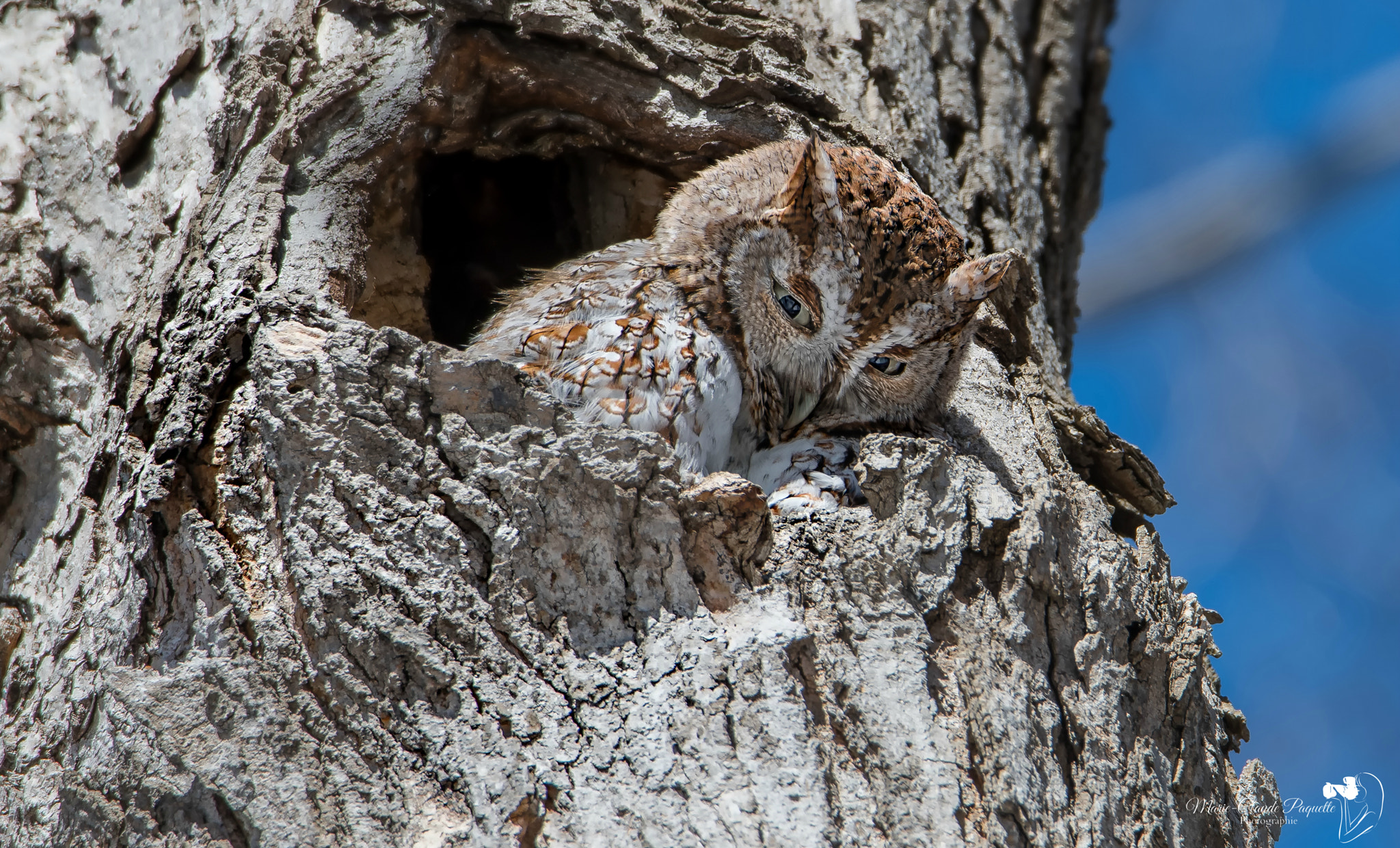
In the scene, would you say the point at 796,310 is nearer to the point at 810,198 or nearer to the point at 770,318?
the point at 770,318

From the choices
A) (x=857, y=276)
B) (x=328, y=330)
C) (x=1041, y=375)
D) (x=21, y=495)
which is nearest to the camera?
(x=328, y=330)

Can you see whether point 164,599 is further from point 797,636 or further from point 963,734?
Result: point 963,734

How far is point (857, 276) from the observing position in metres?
2.24

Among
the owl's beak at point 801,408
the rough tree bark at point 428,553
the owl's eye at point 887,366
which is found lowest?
the rough tree bark at point 428,553

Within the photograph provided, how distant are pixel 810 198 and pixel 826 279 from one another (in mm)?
179

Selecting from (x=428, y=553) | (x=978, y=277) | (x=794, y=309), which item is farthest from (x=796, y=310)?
(x=428, y=553)

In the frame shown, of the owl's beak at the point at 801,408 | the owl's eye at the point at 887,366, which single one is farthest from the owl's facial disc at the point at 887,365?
the owl's beak at the point at 801,408

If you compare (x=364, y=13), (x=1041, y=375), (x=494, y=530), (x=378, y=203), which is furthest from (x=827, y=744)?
(x=364, y=13)

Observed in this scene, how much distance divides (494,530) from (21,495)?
1.09 metres

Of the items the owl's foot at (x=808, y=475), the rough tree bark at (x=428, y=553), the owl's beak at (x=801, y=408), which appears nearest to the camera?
the rough tree bark at (x=428, y=553)

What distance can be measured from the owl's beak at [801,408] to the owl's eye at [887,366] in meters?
0.16

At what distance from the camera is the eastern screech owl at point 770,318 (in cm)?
213

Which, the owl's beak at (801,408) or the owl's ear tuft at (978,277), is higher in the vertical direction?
the owl's ear tuft at (978,277)

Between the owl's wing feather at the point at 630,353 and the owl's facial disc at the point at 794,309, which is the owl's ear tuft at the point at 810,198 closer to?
the owl's facial disc at the point at 794,309
